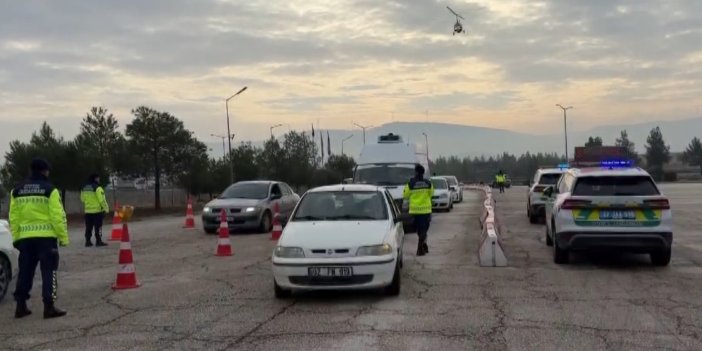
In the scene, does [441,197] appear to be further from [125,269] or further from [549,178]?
[125,269]

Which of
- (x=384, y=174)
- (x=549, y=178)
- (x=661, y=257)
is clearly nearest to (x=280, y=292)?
(x=661, y=257)

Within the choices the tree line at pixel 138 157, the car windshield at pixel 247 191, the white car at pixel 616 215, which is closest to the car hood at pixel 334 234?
the white car at pixel 616 215

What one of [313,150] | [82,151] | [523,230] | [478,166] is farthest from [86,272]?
[478,166]

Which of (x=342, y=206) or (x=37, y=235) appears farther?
(x=342, y=206)

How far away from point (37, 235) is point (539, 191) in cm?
1641

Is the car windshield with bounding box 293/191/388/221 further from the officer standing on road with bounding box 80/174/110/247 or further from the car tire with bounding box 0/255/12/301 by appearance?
the officer standing on road with bounding box 80/174/110/247

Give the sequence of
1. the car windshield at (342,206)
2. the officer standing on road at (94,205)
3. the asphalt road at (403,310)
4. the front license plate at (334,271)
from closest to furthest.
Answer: the asphalt road at (403,310), the front license plate at (334,271), the car windshield at (342,206), the officer standing on road at (94,205)

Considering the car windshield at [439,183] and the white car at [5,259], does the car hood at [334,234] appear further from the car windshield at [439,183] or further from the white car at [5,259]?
the car windshield at [439,183]

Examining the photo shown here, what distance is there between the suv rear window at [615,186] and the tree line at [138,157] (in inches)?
1153

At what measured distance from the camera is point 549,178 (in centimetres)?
2248

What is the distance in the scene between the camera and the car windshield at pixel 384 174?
21.4 m

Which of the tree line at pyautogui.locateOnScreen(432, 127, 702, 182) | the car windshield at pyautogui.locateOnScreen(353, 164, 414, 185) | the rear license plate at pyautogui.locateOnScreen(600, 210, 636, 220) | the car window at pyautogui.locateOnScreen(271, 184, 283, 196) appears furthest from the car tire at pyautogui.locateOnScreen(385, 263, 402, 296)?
the tree line at pyautogui.locateOnScreen(432, 127, 702, 182)

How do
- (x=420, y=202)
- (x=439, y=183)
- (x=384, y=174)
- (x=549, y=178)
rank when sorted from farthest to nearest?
(x=439, y=183), (x=549, y=178), (x=384, y=174), (x=420, y=202)

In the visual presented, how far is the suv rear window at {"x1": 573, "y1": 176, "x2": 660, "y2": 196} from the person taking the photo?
1157 centimetres
